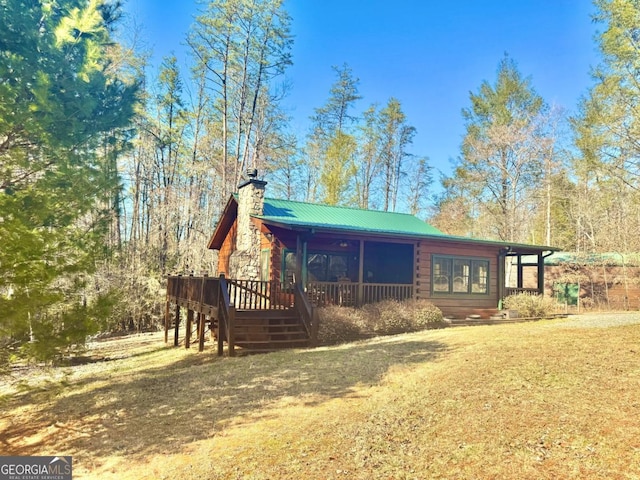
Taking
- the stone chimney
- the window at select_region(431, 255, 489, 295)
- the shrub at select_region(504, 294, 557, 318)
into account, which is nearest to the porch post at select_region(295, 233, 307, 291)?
the stone chimney

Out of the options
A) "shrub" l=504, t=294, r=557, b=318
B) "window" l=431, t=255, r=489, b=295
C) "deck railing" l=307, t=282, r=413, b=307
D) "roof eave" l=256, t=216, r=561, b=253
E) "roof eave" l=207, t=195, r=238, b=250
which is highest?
"roof eave" l=207, t=195, r=238, b=250

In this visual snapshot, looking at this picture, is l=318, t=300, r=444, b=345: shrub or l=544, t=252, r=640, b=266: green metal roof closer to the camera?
l=318, t=300, r=444, b=345: shrub

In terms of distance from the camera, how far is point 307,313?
10867 mm

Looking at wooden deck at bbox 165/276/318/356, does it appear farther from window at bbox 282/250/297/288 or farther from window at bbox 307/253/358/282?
window at bbox 307/253/358/282

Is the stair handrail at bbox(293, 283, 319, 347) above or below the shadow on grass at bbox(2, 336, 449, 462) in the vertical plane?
above

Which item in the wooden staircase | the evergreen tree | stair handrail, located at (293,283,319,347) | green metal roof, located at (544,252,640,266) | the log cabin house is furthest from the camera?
green metal roof, located at (544,252,640,266)

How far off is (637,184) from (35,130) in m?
25.3

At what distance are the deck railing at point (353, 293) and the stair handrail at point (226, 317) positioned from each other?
266 centimetres

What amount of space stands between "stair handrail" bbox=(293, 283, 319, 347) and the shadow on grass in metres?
0.78

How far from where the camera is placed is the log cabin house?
1273 cm

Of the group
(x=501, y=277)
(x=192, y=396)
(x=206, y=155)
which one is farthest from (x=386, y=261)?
(x=206, y=155)

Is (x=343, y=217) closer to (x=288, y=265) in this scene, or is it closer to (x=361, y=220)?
(x=361, y=220)

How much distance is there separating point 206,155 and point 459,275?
16161 mm

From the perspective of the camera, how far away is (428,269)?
14688mm
